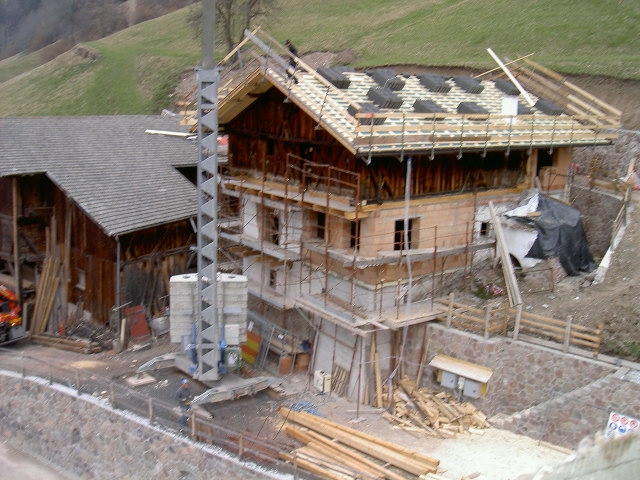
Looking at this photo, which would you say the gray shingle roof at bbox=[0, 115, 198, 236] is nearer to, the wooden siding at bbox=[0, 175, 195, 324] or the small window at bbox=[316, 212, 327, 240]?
the wooden siding at bbox=[0, 175, 195, 324]

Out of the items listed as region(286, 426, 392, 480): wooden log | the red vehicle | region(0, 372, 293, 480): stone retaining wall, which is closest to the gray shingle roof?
the red vehicle

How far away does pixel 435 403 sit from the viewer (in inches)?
794

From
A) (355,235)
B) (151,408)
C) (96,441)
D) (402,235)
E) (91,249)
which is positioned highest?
(355,235)

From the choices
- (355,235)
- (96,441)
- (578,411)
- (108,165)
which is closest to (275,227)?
(355,235)

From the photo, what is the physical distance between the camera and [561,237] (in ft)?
77.8

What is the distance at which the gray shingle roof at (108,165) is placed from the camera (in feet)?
84.4

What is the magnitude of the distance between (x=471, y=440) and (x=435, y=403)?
6.36ft

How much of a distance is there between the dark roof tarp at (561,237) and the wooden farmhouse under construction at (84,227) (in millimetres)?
13301

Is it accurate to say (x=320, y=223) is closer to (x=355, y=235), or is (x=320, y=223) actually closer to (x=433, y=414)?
(x=355, y=235)

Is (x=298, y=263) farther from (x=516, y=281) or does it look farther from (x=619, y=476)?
(x=619, y=476)

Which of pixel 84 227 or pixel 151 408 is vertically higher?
pixel 84 227

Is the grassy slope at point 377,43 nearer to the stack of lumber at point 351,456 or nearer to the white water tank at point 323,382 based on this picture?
the white water tank at point 323,382

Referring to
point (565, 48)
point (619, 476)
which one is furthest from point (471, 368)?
point (565, 48)

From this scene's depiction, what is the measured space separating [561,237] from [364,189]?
7.61 meters
